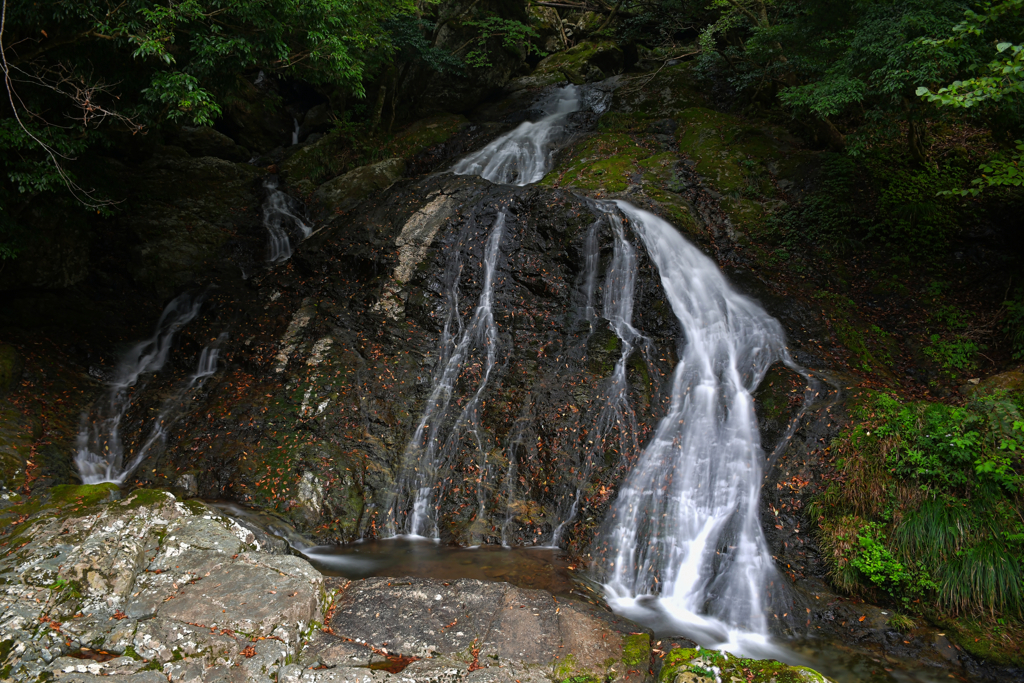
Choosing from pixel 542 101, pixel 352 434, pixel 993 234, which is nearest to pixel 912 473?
pixel 993 234

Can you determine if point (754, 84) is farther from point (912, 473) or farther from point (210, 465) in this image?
point (210, 465)

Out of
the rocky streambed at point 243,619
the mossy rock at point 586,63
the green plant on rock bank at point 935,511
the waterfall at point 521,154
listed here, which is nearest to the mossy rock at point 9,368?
the rocky streambed at point 243,619

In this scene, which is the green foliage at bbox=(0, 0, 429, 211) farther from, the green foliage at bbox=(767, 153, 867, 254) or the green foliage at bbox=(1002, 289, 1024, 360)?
the green foliage at bbox=(1002, 289, 1024, 360)

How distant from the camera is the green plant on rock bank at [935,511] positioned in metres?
5.47

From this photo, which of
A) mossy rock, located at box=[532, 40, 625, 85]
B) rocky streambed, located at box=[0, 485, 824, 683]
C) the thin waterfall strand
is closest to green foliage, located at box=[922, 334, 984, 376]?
rocky streambed, located at box=[0, 485, 824, 683]

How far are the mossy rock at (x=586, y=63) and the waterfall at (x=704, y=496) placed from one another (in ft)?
43.9

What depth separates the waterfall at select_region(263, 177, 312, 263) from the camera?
12484 millimetres

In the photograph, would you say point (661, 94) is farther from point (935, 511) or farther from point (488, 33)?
point (935, 511)

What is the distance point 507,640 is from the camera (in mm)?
4668

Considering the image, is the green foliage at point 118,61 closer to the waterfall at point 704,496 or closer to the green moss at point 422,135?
the green moss at point 422,135

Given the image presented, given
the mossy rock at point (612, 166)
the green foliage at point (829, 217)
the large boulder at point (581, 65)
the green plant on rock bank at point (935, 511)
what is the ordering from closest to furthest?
1. the green plant on rock bank at point (935, 511)
2. the green foliage at point (829, 217)
3. the mossy rock at point (612, 166)
4. the large boulder at point (581, 65)

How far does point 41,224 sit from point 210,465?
6.32 meters

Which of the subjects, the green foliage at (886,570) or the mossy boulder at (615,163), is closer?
the green foliage at (886,570)

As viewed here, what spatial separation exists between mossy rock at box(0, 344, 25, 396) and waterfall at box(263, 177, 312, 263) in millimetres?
4820
